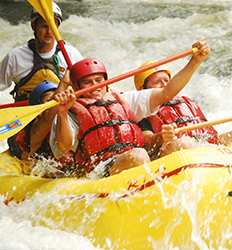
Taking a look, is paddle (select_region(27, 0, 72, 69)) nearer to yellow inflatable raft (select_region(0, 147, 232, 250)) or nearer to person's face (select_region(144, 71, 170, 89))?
person's face (select_region(144, 71, 170, 89))

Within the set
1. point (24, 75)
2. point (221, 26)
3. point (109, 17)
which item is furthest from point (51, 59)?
point (109, 17)

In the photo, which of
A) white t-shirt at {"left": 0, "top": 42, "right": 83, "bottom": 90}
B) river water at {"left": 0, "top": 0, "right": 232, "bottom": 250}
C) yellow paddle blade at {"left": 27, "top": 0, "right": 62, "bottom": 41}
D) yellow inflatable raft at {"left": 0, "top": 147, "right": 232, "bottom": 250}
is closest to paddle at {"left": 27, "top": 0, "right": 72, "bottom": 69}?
yellow paddle blade at {"left": 27, "top": 0, "right": 62, "bottom": 41}

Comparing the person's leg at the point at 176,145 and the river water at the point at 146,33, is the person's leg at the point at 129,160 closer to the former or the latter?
the person's leg at the point at 176,145

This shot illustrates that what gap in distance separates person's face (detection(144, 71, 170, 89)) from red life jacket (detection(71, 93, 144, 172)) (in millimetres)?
526

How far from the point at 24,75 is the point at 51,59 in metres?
0.19

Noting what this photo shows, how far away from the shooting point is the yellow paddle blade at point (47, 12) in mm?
3547

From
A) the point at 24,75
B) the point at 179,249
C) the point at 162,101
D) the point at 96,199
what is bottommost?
the point at 179,249

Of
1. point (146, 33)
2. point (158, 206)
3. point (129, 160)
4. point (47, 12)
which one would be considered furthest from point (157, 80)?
point (146, 33)

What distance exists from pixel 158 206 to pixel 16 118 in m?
0.94

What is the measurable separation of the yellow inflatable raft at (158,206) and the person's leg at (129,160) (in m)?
0.12

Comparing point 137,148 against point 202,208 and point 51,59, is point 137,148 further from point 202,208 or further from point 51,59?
point 51,59

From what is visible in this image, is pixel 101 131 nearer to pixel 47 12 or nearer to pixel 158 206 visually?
pixel 158 206

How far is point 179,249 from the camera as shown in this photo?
2.44m

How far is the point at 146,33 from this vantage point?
7.36m
